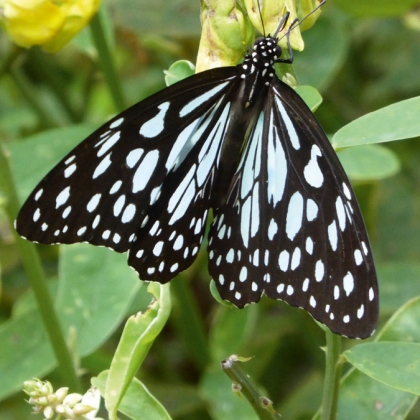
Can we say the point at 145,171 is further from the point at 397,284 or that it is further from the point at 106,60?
the point at 397,284

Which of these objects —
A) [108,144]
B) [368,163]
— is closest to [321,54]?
[368,163]

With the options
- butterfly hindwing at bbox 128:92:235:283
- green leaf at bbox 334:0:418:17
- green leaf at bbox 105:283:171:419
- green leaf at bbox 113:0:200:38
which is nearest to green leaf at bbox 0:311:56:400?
butterfly hindwing at bbox 128:92:235:283

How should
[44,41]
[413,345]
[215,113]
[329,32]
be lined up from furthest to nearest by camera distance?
[329,32] → [44,41] → [215,113] → [413,345]

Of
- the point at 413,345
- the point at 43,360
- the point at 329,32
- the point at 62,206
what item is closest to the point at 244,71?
the point at 62,206

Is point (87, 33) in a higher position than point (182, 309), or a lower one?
higher

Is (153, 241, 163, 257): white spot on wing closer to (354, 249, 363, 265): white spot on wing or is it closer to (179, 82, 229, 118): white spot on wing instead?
(179, 82, 229, 118): white spot on wing

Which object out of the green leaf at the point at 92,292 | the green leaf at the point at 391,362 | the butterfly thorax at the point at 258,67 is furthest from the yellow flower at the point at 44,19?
the green leaf at the point at 391,362

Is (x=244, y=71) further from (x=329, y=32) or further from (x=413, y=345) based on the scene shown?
(x=329, y=32)
